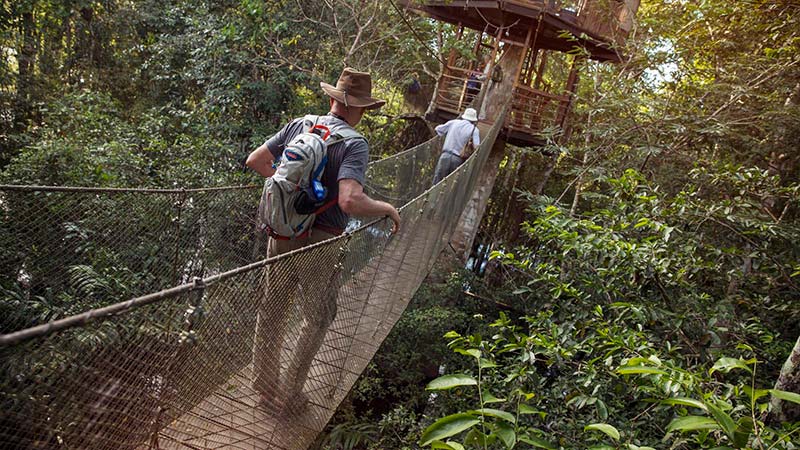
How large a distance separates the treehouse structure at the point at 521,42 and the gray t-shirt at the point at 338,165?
154 inches

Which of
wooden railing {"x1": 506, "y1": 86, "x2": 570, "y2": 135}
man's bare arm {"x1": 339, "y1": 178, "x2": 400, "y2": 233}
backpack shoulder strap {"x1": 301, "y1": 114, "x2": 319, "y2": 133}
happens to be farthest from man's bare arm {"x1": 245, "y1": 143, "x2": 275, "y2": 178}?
wooden railing {"x1": 506, "y1": 86, "x2": 570, "y2": 135}

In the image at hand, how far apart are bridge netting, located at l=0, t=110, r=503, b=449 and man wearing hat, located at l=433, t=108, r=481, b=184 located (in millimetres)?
1554

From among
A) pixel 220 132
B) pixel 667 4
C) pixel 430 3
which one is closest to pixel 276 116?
pixel 220 132

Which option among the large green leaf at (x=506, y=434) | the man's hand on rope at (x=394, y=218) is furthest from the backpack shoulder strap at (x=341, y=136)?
the large green leaf at (x=506, y=434)

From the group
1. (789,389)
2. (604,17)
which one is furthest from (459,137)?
(789,389)

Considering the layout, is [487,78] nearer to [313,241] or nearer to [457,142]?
[457,142]

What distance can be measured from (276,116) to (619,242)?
478cm

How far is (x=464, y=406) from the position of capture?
147 inches

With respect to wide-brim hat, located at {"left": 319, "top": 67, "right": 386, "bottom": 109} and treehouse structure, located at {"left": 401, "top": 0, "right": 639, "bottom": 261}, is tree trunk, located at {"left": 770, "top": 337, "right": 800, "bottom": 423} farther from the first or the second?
treehouse structure, located at {"left": 401, "top": 0, "right": 639, "bottom": 261}

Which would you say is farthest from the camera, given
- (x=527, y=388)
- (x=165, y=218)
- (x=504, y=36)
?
(x=504, y=36)

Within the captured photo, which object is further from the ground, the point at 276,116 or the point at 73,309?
the point at 276,116

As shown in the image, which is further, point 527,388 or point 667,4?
point 667,4

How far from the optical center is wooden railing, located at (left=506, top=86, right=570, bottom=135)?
627cm

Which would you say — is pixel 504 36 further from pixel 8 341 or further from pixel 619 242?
pixel 8 341
